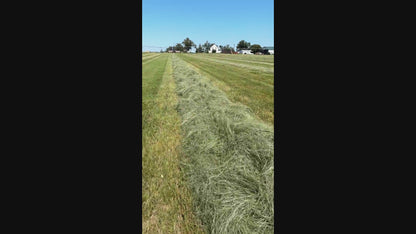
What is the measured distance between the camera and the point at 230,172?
2564mm

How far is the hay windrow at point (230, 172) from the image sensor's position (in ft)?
6.40

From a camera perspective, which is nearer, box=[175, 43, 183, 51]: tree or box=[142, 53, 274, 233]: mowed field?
box=[142, 53, 274, 233]: mowed field

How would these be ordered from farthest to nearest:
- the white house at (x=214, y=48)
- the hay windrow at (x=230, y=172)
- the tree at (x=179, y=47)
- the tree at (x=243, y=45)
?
1. the white house at (x=214, y=48)
2. the tree at (x=179, y=47)
3. the tree at (x=243, y=45)
4. the hay windrow at (x=230, y=172)

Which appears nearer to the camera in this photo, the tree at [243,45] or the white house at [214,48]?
the tree at [243,45]

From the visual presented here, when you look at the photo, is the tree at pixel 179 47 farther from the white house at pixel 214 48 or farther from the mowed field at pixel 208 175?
the mowed field at pixel 208 175

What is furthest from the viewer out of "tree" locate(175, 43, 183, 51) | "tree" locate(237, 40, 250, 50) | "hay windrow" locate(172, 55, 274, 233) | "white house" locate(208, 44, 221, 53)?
"white house" locate(208, 44, 221, 53)

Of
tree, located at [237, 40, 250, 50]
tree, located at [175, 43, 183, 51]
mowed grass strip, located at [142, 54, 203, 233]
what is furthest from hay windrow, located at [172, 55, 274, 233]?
tree, located at [175, 43, 183, 51]

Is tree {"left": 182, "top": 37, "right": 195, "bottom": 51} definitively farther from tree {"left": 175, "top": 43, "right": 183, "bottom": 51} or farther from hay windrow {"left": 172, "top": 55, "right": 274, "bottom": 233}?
hay windrow {"left": 172, "top": 55, "right": 274, "bottom": 233}

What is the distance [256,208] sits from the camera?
6.64 ft

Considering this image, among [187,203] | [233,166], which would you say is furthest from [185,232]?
[233,166]

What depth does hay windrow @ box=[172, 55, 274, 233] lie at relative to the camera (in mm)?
1950

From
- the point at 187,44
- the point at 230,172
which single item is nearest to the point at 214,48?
the point at 187,44

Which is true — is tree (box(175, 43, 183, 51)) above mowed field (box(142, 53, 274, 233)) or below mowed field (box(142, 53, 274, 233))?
above

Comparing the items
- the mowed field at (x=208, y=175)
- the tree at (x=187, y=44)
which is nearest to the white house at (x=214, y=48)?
the tree at (x=187, y=44)
